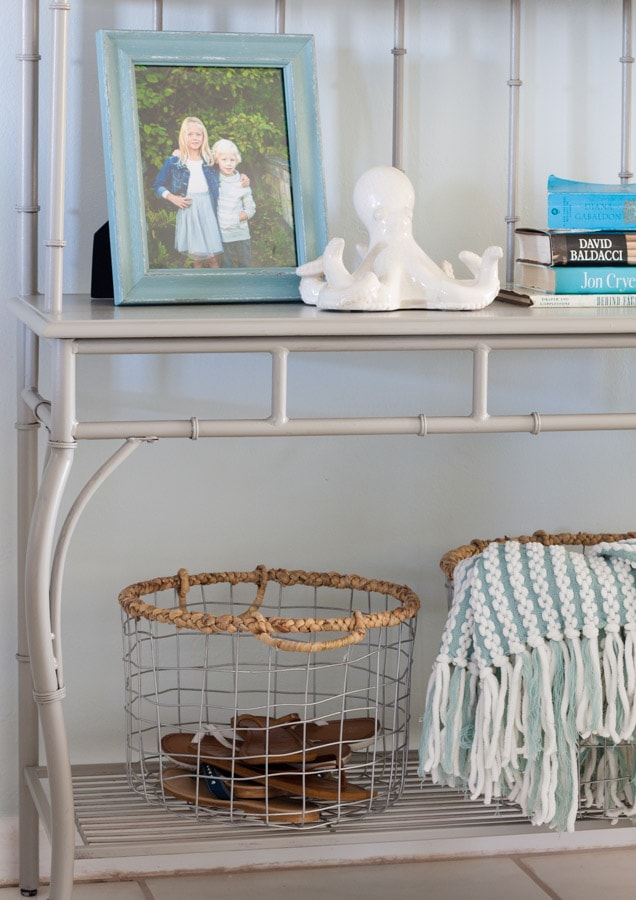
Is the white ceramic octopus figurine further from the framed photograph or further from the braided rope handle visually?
the braided rope handle

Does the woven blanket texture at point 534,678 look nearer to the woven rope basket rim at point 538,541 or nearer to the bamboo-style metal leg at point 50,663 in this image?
the woven rope basket rim at point 538,541

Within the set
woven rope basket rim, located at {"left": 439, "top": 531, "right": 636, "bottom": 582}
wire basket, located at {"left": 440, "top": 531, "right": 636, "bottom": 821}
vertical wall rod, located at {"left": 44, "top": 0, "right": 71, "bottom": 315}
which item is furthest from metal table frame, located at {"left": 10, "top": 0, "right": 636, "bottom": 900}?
wire basket, located at {"left": 440, "top": 531, "right": 636, "bottom": 821}

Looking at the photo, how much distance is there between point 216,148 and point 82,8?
267 mm

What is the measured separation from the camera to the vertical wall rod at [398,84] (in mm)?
1423

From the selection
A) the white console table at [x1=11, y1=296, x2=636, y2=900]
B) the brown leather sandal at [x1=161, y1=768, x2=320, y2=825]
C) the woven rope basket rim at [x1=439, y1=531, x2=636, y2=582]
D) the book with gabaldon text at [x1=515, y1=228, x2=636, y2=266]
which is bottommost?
the brown leather sandal at [x1=161, y1=768, x2=320, y2=825]

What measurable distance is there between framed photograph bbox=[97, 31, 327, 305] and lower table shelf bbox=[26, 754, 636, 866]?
1.89ft

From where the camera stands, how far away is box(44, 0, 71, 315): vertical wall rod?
1.06 metres

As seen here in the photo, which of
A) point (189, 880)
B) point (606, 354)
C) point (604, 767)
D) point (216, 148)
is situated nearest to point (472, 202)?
point (606, 354)

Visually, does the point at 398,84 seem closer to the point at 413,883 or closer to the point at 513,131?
the point at 513,131

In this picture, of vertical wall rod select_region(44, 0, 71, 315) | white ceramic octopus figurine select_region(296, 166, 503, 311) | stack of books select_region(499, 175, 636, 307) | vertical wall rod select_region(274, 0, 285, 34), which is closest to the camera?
vertical wall rod select_region(44, 0, 71, 315)

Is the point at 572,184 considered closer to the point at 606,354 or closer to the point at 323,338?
the point at 606,354

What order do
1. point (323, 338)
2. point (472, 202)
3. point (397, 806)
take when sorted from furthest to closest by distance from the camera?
point (472, 202), point (397, 806), point (323, 338)

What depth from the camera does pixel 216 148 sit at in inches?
50.2

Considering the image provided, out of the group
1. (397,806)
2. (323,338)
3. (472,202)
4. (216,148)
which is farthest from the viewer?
(472,202)
